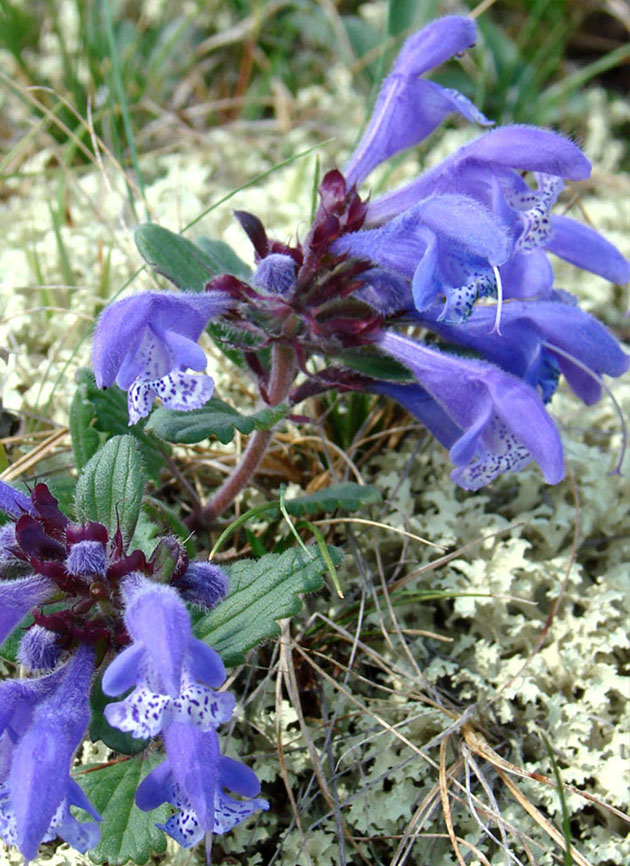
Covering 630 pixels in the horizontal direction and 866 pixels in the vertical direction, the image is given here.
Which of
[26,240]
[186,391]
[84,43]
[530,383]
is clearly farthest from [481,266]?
[84,43]

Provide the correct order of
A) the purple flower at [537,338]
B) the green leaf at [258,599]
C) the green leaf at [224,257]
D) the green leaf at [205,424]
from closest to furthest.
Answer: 1. the green leaf at [258,599]
2. the green leaf at [205,424]
3. the purple flower at [537,338]
4. the green leaf at [224,257]

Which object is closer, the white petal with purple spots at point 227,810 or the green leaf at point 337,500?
the white petal with purple spots at point 227,810

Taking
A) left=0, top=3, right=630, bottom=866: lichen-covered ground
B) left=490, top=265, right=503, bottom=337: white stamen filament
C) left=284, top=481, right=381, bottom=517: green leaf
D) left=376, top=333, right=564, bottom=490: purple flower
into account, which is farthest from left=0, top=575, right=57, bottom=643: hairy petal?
left=490, top=265, right=503, bottom=337: white stamen filament

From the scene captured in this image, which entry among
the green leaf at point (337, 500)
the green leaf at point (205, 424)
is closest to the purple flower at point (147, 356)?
the green leaf at point (205, 424)

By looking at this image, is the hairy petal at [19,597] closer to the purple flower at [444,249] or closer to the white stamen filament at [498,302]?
the purple flower at [444,249]

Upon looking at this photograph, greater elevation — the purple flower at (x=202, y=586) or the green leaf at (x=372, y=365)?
the green leaf at (x=372, y=365)

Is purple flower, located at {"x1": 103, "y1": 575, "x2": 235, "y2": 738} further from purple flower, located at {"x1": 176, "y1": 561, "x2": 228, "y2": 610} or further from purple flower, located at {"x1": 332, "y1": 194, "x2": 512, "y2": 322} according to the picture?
purple flower, located at {"x1": 332, "y1": 194, "x2": 512, "y2": 322}

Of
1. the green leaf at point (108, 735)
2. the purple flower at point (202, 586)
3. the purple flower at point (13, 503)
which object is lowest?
the green leaf at point (108, 735)
